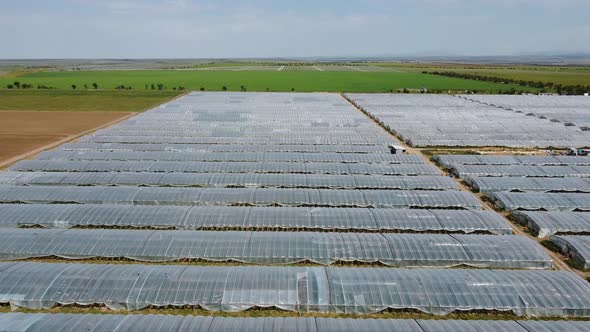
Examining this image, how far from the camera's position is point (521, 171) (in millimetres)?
31922

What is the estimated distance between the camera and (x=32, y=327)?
13.2 m

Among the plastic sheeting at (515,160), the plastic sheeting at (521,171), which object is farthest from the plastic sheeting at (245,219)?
the plastic sheeting at (515,160)

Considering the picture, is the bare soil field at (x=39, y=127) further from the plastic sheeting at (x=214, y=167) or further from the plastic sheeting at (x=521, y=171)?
the plastic sheeting at (x=521, y=171)

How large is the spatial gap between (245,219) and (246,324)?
9.29 metres

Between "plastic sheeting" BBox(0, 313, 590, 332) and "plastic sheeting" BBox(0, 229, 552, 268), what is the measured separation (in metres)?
4.82

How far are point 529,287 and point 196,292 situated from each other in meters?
14.9

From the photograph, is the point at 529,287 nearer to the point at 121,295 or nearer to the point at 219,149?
the point at 121,295

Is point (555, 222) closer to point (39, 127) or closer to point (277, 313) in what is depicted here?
point (277, 313)

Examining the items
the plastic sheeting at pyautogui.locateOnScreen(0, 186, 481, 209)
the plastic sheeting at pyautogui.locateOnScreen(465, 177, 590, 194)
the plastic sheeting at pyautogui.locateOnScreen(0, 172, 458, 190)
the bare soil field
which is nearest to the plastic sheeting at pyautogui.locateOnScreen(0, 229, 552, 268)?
the plastic sheeting at pyautogui.locateOnScreen(0, 186, 481, 209)

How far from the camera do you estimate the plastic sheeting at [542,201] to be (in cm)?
2541

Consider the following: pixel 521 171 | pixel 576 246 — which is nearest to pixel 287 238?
pixel 576 246

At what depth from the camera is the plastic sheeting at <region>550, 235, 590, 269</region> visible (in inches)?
755

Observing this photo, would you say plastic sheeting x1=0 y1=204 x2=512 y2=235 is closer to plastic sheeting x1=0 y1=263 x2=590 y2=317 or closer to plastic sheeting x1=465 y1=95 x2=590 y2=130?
plastic sheeting x1=0 y1=263 x2=590 y2=317

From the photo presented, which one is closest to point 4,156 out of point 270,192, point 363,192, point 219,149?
point 219,149
